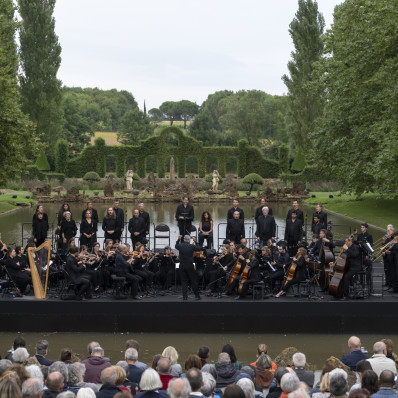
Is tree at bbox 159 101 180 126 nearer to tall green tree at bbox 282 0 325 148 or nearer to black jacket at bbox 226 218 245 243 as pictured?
tall green tree at bbox 282 0 325 148

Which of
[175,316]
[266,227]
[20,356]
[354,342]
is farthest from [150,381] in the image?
→ [266,227]

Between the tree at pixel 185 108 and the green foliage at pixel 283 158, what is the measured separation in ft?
283

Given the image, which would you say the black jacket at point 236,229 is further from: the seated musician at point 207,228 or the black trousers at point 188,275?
the black trousers at point 188,275

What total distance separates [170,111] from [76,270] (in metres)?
142

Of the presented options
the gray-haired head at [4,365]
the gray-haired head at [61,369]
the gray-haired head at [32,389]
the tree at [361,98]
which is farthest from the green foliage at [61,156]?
the gray-haired head at [32,389]

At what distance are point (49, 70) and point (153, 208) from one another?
66.0ft

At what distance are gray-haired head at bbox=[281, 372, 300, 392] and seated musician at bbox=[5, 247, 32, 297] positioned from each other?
1013 cm

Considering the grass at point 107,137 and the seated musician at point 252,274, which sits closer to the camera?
the seated musician at point 252,274

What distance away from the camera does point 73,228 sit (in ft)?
66.4

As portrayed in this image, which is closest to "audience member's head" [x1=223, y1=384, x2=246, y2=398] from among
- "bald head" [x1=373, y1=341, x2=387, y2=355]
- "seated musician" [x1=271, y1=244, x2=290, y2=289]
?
"bald head" [x1=373, y1=341, x2=387, y2=355]

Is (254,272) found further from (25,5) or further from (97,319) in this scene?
(25,5)

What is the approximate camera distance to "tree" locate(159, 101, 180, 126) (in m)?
156

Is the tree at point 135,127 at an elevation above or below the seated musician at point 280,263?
above

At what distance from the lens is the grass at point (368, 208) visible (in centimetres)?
3728
